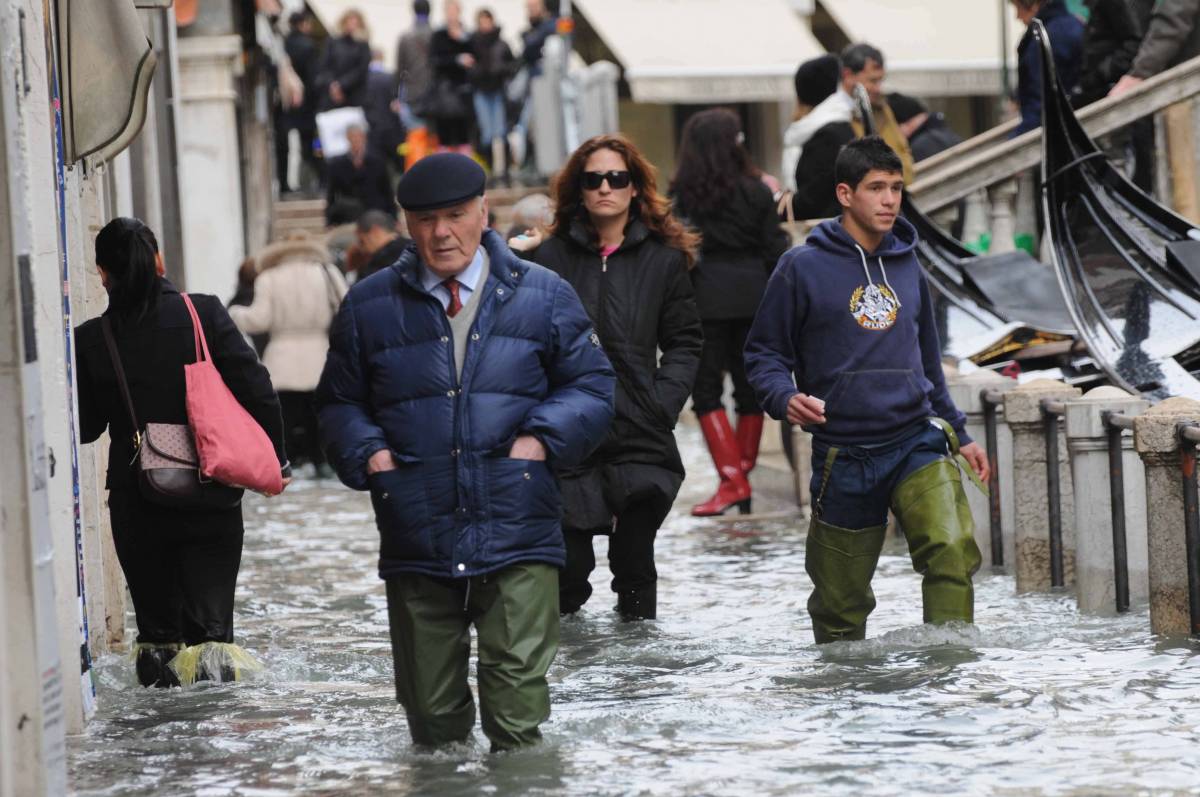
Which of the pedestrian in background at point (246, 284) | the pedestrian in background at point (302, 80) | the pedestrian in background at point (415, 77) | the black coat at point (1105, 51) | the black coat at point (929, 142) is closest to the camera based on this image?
the black coat at point (1105, 51)

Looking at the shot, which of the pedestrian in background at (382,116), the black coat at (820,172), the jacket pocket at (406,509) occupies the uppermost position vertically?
the pedestrian in background at (382,116)

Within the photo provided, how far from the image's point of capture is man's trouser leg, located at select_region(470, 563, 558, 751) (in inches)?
239

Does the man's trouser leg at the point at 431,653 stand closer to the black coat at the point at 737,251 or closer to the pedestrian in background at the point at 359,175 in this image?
the black coat at the point at 737,251

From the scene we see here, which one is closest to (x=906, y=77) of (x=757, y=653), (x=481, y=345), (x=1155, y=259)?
(x=1155, y=259)

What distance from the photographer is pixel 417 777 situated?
6.20 m

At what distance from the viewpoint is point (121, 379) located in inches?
299

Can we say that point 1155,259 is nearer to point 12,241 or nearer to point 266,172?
point 12,241

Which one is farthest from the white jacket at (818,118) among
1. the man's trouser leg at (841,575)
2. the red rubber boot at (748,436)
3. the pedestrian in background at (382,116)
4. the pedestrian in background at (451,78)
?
the pedestrian in background at (382,116)

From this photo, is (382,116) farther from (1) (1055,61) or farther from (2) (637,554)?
(2) (637,554)

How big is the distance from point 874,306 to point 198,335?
7.07 feet

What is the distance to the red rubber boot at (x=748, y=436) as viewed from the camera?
41.2 feet

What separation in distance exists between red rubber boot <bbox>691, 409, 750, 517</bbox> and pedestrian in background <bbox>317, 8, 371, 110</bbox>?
1527cm

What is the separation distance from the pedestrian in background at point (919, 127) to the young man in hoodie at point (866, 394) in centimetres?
786

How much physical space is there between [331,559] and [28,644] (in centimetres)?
620
